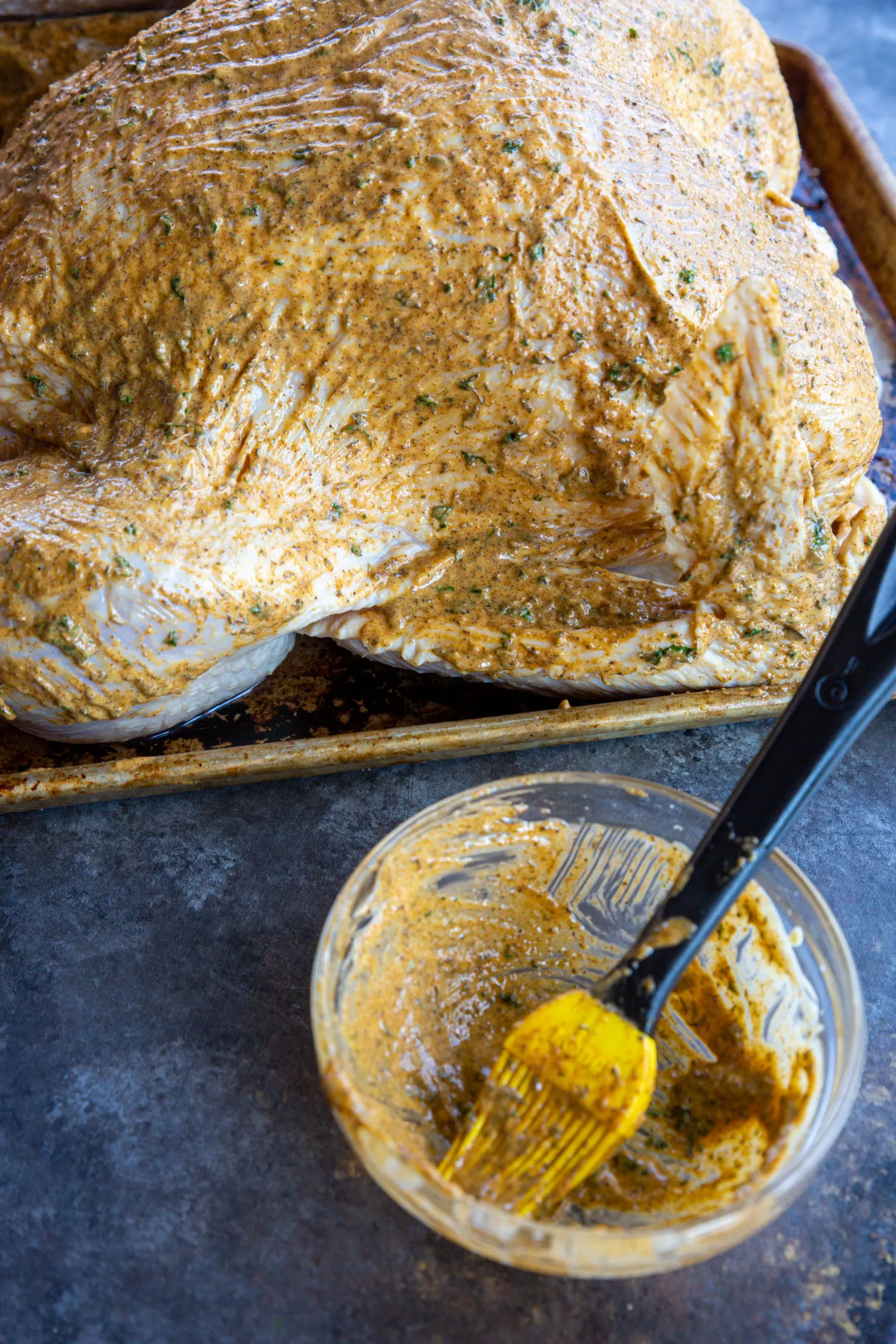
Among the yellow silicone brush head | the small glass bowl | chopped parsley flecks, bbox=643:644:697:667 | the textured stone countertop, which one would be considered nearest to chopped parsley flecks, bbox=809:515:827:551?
chopped parsley flecks, bbox=643:644:697:667

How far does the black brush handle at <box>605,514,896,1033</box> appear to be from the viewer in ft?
4.43

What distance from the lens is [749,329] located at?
5.84 feet

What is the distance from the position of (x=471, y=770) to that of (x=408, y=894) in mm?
492

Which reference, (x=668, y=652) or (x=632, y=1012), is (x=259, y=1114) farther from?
(x=668, y=652)

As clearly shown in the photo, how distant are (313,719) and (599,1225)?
3.65ft

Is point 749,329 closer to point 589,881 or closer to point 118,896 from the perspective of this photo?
point 589,881

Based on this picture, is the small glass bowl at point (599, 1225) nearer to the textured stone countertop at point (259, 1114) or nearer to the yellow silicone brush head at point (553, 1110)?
the yellow silicone brush head at point (553, 1110)

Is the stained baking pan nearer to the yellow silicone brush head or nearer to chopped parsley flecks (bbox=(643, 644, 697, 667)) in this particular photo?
chopped parsley flecks (bbox=(643, 644, 697, 667))

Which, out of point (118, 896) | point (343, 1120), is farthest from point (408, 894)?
point (118, 896)

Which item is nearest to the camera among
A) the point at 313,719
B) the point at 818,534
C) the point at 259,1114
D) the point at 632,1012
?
the point at 632,1012

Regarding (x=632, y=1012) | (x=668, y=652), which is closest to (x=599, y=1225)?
(x=632, y=1012)

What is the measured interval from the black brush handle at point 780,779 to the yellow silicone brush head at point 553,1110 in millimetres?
63

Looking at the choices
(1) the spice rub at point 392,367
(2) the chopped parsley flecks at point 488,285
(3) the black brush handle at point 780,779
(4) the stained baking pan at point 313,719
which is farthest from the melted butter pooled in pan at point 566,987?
(2) the chopped parsley flecks at point 488,285

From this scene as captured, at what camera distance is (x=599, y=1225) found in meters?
1.49
